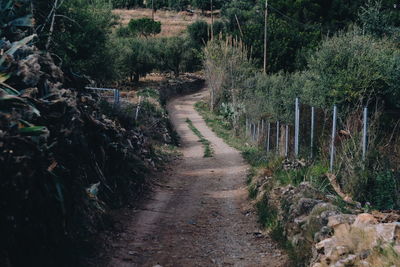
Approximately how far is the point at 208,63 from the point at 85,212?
3675 centimetres

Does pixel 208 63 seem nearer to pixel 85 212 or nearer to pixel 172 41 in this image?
pixel 172 41

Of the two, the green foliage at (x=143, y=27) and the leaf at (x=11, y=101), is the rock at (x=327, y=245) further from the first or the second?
the green foliage at (x=143, y=27)

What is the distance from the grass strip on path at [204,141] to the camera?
22938 millimetres

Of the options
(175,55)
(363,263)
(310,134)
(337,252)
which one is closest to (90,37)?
(310,134)

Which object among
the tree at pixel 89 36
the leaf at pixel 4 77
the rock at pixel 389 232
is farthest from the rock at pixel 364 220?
the tree at pixel 89 36

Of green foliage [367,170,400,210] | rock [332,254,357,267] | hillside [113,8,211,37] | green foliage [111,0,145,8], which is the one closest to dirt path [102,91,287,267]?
green foliage [367,170,400,210]

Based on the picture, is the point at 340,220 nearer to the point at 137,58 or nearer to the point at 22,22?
the point at 22,22

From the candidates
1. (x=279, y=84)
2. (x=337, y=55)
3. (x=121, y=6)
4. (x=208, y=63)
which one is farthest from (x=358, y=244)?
(x=121, y=6)

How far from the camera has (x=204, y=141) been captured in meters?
28.9

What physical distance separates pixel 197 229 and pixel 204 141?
61.6 feet

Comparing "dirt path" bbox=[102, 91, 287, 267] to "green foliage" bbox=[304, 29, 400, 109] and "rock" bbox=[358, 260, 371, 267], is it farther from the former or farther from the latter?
"green foliage" bbox=[304, 29, 400, 109]

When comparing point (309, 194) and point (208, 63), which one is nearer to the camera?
point (309, 194)

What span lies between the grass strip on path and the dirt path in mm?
5353

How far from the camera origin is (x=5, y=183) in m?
5.77
